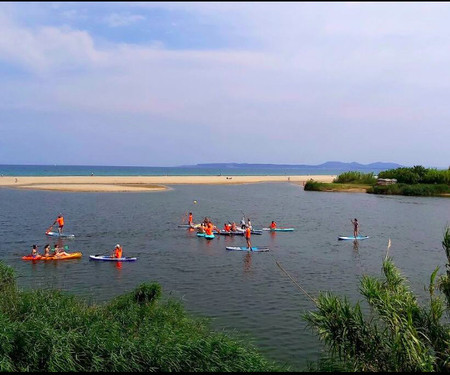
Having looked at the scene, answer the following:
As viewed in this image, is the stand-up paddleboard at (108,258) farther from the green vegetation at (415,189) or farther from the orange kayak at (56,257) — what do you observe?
the green vegetation at (415,189)

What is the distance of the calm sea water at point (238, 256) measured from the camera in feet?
69.4

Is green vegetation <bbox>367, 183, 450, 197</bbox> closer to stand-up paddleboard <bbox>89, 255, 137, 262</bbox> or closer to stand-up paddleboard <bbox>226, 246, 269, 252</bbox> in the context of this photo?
stand-up paddleboard <bbox>226, 246, 269, 252</bbox>

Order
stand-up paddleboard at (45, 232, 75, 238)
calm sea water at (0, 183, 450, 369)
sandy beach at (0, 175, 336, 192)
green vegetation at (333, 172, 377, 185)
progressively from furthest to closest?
green vegetation at (333, 172, 377, 185)
sandy beach at (0, 175, 336, 192)
stand-up paddleboard at (45, 232, 75, 238)
calm sea water at (0, 183, 450, 369)

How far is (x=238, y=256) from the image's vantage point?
1377 inches

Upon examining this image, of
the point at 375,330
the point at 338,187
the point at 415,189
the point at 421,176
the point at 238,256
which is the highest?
the point at 421,176

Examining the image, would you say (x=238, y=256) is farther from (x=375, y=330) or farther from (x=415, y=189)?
(x=415, y=189)

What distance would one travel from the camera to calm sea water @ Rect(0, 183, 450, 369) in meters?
21.2

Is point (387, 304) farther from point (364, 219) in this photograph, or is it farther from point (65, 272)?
point (364, 219)

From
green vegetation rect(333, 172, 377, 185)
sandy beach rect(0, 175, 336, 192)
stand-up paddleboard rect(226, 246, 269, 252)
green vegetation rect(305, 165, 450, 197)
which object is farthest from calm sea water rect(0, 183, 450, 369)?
green vegetation rect(333, 172, 377, 185)

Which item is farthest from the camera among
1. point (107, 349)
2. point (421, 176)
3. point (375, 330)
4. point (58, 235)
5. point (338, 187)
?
point (338, 187)

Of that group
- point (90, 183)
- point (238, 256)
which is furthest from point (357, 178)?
point (238, 256)

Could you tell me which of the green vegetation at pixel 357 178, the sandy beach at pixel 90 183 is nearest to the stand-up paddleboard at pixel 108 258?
the sandy beach at pixel 90 183

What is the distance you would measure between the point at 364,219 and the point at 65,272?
128ft

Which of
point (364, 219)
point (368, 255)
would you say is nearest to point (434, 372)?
point (368, 255)
